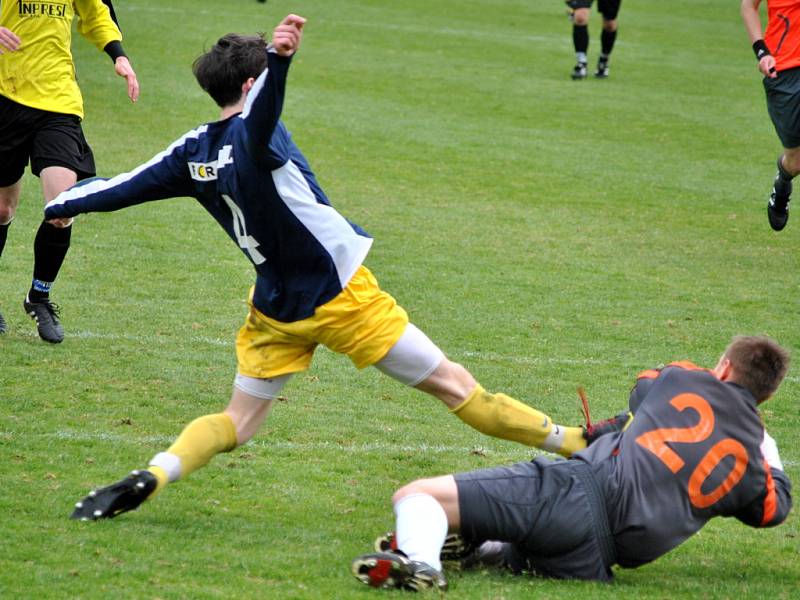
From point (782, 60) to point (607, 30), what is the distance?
11.0 metres

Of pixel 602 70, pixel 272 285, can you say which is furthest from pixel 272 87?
pixel 602 70

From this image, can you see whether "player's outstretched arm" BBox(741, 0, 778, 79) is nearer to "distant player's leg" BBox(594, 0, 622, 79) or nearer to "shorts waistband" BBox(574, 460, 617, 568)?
"shorts waistband" BBox(574, 460, 617, 568)

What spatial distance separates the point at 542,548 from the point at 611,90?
52.3 feet

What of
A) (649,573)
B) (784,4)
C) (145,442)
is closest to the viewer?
(649,573)

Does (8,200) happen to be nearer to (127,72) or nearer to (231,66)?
(127,72)

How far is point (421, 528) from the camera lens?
4289 millimetres

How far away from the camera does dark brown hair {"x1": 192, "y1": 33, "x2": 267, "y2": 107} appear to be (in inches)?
189

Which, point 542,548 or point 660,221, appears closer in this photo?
point 542,548

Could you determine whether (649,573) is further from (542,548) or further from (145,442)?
(145,442)

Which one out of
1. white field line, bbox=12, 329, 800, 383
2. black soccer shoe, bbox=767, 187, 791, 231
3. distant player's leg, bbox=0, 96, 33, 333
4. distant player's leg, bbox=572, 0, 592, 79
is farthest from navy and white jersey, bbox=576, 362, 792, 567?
distant player's leg, bbox=572, 0, 592, 79

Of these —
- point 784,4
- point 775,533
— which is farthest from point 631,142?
point 775,533

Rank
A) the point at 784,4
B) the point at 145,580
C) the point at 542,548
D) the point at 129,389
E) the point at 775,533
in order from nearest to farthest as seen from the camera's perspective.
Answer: the point at 145,580, the point at 542,548, the point at 775,533, the point at 129,389, the point at 784,4

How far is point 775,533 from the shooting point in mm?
5312

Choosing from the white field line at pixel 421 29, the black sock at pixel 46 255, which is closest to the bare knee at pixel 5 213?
the black sock at pixel 46 255
